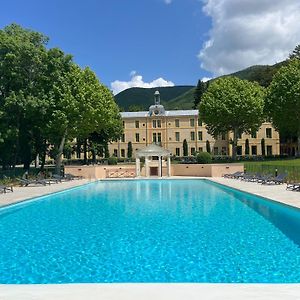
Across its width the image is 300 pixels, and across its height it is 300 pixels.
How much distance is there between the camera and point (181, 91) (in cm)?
18725

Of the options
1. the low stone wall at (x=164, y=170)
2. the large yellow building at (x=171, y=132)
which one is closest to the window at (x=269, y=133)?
the large yellow building at (x=171, y=132)

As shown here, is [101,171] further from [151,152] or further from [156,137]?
[156,137]

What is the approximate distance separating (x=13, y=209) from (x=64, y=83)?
59.1 feet

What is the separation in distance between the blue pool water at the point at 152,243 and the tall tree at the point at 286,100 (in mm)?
28486

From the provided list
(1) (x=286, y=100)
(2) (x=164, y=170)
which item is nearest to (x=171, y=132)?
(1) (x=286, y=100)

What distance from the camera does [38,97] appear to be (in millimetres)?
30641

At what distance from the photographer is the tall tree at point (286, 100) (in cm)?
4194

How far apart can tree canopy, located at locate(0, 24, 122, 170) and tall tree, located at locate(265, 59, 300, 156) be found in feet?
66.1

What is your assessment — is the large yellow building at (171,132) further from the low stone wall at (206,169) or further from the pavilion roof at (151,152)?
the pavilion roof at (151,152)

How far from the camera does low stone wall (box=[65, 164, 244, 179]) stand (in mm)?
35344

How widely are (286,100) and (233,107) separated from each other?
19.2 ft

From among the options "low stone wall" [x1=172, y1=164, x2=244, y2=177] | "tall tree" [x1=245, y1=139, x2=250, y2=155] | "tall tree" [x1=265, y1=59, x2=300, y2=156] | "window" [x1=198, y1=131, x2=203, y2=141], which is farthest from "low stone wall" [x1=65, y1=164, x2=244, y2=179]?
"tall tree" [x1=245, y1=139, x2=250, y2=155]

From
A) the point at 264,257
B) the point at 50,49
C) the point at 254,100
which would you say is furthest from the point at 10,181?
the point at 254,100
